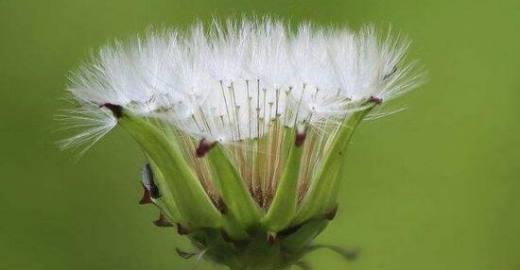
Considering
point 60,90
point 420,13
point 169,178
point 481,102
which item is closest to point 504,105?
point 481,102

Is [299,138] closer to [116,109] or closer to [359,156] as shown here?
[116,109]

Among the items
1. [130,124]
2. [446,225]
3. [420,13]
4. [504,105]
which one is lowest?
[446,225]

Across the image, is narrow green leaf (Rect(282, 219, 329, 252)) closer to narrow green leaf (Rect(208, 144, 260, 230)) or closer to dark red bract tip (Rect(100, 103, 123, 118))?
narrow green leaf (Rect(208, 144, 260, 230))

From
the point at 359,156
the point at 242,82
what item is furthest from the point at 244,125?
the point at 359,156

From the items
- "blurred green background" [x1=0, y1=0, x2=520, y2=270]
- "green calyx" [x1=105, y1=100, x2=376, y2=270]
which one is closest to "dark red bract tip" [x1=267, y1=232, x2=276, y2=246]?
"green calyx" [x1=105, y1=100, x2=376, y2=270]

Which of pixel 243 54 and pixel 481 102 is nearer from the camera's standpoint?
pixel 243 54

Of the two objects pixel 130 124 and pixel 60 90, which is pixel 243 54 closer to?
pixel 130 124

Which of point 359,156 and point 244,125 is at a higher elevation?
point 244,125
